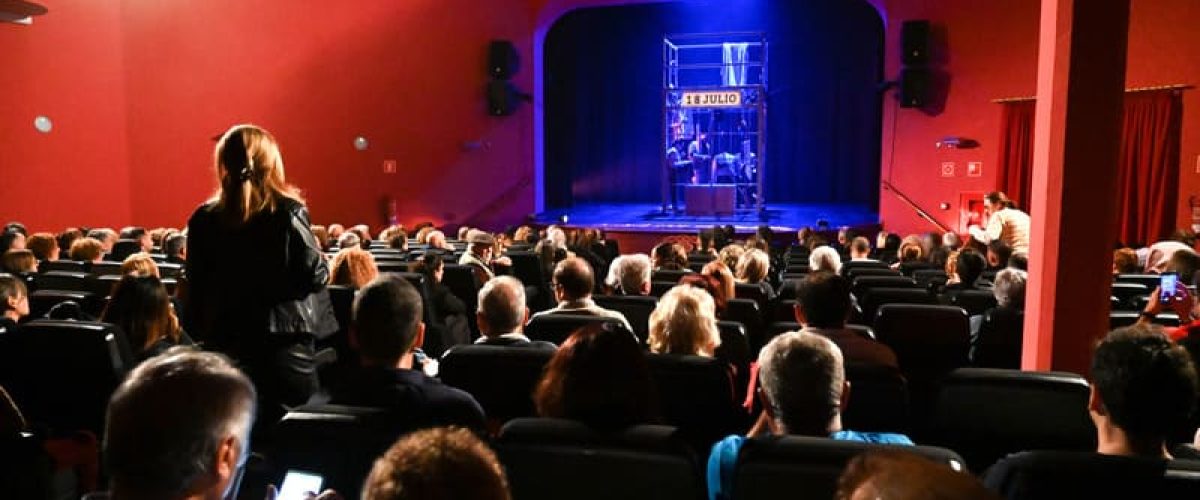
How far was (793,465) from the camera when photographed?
5.65 ft

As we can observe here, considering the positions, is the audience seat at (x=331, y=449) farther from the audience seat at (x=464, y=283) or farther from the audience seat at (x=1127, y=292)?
the audience seat at (x=1127, y=292)

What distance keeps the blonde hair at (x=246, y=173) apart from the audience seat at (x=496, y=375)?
808mm

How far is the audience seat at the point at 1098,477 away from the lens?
64.7 inches

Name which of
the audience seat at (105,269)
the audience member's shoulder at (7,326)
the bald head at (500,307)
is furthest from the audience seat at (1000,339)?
the audience seat at (105,269)

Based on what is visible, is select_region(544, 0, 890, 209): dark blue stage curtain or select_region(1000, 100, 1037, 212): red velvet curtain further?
select_region(544, 0, 890, 209): dark blue stage curtain

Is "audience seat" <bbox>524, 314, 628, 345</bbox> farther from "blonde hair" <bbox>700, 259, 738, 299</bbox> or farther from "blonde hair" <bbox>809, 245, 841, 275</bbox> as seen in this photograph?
"blonde hair" <bbox>809, 245, 841, 275</bbox>

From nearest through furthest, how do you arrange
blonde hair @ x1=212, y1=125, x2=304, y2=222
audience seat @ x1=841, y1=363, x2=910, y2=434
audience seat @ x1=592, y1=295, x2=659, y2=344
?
blonde hair @ x1=212, y1=125, x2=304, y2=222, audience seat @ x1=841, y1=363, x2=910, y2=434, audience seat @ x1=592, y1=295, x2=659, y2=344

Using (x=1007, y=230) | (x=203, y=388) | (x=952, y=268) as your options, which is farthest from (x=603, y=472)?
(x=1007, y=230)

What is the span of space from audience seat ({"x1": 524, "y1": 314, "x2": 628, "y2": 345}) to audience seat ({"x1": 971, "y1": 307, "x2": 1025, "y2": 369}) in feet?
6.34

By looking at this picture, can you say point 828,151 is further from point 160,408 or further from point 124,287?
point 160,408

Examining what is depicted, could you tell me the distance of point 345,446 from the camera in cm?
201

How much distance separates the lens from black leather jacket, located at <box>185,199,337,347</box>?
2.58 metres

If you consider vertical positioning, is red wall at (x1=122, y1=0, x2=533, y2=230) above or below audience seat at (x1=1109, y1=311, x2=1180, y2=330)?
above

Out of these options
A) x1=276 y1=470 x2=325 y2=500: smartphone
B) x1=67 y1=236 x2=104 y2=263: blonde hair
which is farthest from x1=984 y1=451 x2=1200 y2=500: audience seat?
x1=67 y1=236 x2=104 y2=263: blonde hair
